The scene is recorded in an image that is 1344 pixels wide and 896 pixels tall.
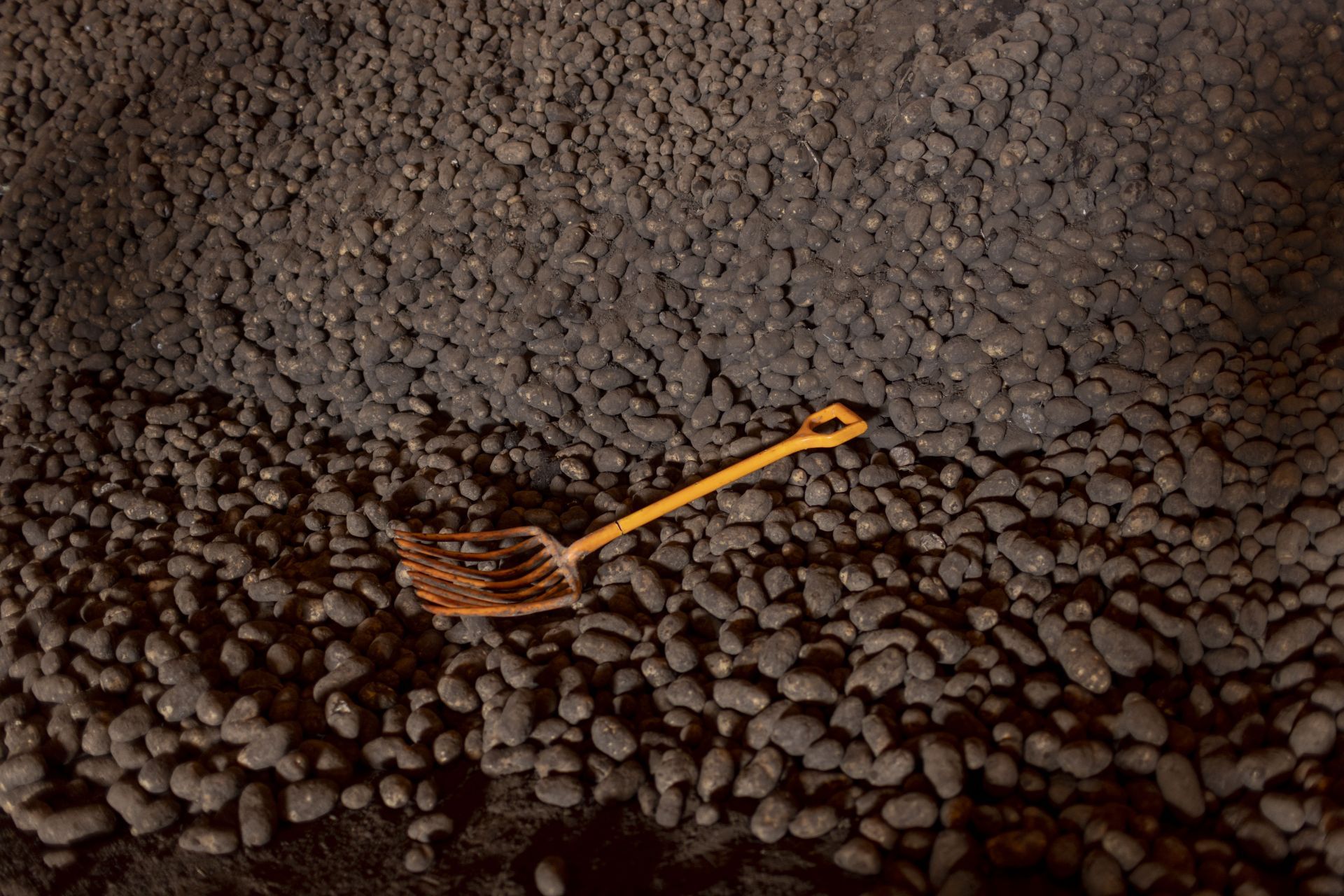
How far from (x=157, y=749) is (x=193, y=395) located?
4.45 feet

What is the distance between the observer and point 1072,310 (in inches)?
84.0

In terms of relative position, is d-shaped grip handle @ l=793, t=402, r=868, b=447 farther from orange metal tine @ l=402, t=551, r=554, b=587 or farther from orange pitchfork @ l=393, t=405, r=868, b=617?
orange metal tine @ l=402, t=551, r=554, b=587

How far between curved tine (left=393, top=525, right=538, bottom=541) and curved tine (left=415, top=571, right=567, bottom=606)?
13 cm

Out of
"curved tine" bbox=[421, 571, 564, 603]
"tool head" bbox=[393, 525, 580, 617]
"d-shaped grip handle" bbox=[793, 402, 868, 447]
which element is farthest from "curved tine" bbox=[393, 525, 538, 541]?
"d-shaped grip handle" bbox=[793, 402, 868, 447]

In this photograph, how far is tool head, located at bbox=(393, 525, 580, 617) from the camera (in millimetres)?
1966

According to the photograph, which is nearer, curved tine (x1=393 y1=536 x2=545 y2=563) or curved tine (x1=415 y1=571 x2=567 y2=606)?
curved tine (x1=415 y1=571 x2=567 y2=606)

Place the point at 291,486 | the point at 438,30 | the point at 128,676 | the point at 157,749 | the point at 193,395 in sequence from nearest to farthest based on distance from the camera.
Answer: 1. the point at 157,749
2. the point at 128,676
3. the point at 291,486
4. the point at 193,395
5. the point at 438,30

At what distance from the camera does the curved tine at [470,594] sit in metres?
1.97

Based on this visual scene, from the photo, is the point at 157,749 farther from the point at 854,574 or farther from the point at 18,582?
the point at 854,574

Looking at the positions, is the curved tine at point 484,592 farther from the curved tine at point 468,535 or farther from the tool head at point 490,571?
the curved tine at point 468,535

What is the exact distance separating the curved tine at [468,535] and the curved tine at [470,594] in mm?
130

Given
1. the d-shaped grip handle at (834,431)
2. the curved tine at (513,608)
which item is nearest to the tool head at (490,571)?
the curved tine at (513,608)

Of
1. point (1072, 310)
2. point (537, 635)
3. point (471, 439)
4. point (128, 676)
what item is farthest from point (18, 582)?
point (1072, 310)

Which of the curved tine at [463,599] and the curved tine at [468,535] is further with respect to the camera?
the curved tine at [468,535]
